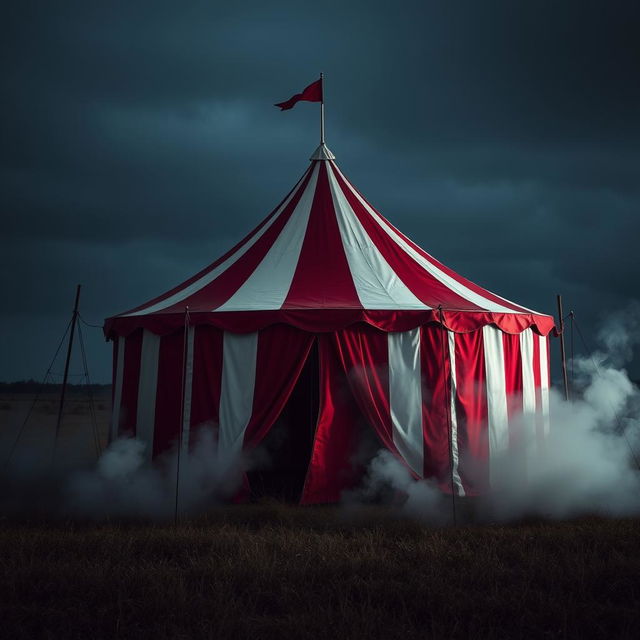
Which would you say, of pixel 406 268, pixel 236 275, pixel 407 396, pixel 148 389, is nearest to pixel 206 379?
pixel 148 389

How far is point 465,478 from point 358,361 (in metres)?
1.36

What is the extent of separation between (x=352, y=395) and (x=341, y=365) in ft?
0.98

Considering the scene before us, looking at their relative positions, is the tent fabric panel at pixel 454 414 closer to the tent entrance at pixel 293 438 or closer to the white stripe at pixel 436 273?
the white stripe at pixel 436 273

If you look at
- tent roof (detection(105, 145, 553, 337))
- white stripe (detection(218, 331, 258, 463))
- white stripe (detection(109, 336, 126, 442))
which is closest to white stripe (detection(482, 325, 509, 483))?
tent roof (detection(105, 145, 553, 337))

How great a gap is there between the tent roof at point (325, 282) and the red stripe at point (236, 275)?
1 centimetres

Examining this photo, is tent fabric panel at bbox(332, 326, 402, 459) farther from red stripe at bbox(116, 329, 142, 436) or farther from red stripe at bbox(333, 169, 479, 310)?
red stripe at bbox(116, 329, 142, 436)

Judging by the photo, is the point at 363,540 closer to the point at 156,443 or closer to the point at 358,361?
the point at 358,361

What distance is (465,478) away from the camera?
20.7 feet

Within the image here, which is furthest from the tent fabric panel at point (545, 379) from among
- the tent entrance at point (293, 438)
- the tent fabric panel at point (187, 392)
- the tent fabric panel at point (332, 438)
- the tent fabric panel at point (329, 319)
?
the tent fabric panel at point (187, 392)

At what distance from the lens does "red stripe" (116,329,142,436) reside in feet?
22.5

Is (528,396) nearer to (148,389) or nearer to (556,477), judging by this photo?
(556,477)

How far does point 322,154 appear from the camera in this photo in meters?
8.09

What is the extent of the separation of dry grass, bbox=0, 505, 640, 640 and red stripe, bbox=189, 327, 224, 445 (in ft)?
3.95

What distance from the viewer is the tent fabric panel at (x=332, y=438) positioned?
19.8 feet
